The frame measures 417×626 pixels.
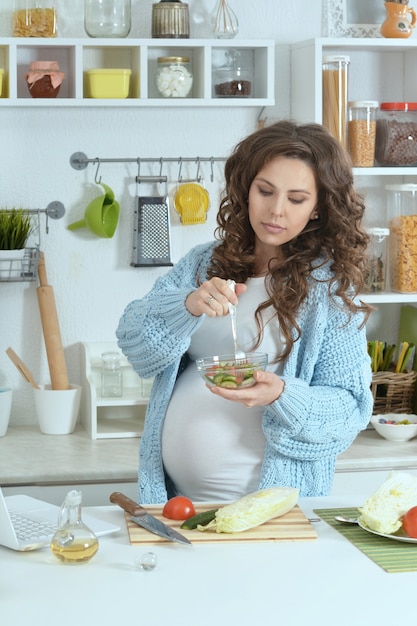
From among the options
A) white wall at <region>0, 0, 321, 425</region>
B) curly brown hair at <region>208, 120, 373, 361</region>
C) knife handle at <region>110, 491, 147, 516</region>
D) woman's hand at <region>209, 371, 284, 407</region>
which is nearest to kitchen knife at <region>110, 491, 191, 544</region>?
knife handle at <region>110, 491, 147, 516</region>

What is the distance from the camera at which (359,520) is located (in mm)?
1684

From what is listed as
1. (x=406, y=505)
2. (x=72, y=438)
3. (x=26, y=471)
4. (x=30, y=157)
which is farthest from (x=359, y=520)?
(x=30, y=157)

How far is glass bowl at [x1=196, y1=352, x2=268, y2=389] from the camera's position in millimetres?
1726

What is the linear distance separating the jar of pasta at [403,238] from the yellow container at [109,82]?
87 cm

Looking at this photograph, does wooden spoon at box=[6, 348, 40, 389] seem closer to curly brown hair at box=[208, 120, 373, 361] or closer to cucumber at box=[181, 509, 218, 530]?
curly brown hair at box=[208, 120, 373, 361]

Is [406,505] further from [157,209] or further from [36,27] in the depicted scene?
[36,27]

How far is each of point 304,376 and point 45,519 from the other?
24.0 inches

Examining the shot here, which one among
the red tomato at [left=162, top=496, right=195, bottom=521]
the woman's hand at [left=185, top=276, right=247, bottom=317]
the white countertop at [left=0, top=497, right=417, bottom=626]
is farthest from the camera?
the woman's hand at [left=185, top=276, right=247, bottom=317]

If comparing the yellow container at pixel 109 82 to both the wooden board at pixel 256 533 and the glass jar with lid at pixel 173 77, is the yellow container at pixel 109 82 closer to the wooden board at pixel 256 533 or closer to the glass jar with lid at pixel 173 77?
the glass jar with lid at pixel 173 77

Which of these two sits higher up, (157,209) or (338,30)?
(338,30)

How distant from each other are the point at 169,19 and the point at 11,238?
80 cm

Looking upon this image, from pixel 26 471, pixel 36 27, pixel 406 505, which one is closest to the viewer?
pixel 406 505

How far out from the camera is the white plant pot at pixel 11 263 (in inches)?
117

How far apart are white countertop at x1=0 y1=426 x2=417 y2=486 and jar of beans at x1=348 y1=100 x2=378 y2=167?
2.80 feet
